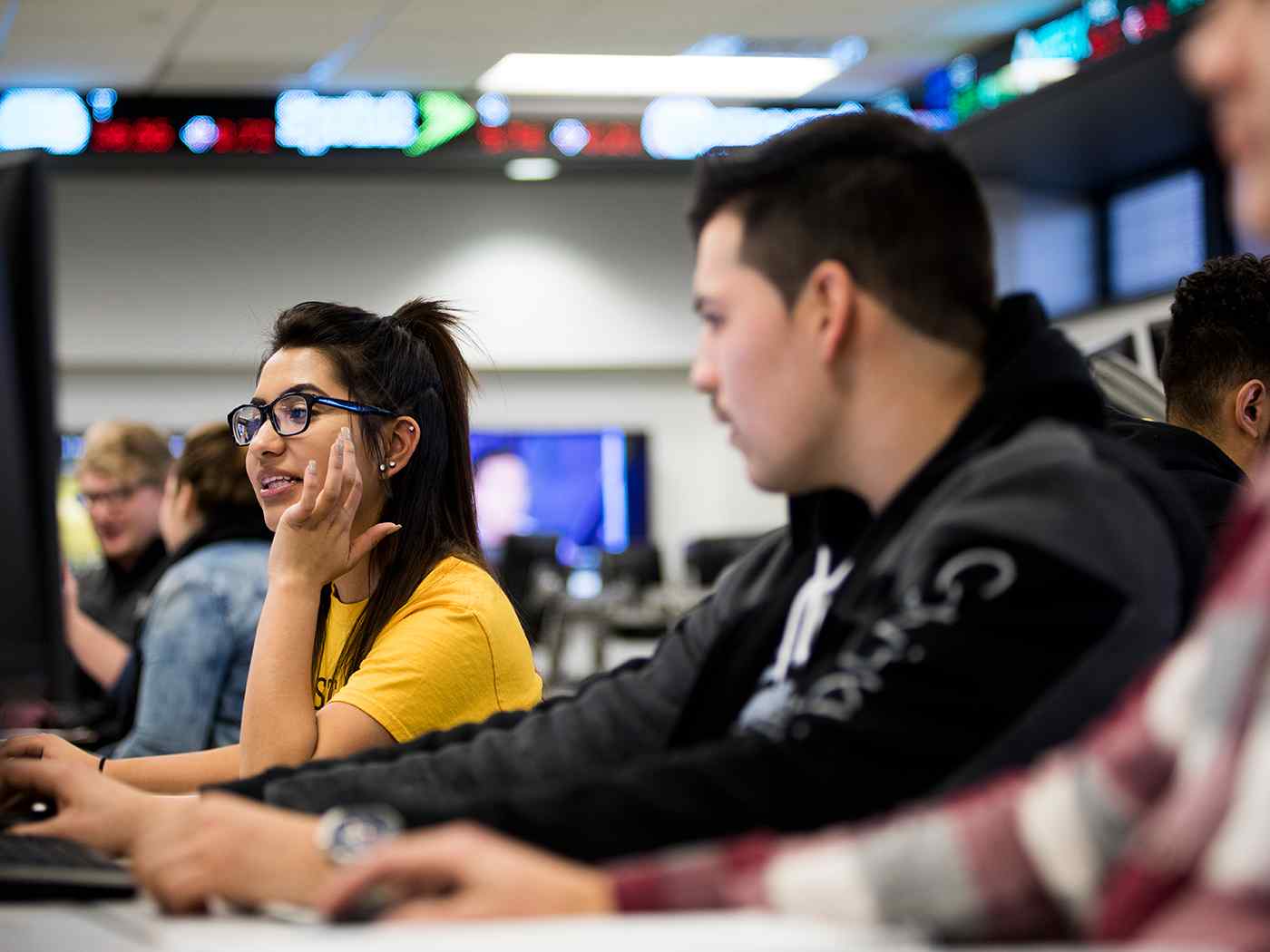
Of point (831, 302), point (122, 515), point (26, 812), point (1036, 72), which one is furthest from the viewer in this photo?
point (1036, 72)

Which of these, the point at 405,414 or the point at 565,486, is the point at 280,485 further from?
the point at 565,486

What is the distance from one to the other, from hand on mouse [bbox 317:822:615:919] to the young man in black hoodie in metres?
0.09

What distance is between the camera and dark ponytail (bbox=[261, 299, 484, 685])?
6.33 feet

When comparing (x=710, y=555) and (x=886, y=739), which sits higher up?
(x=886, y=739)

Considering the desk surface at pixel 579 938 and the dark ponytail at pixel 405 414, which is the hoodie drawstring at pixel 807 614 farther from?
the dark ponytail at pixel 405 414

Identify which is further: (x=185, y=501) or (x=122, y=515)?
(x=122, y=515)

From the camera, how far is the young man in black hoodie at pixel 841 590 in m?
0.96

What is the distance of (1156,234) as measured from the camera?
26.0ft

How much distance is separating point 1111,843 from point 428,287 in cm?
833

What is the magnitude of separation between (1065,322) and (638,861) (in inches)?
312

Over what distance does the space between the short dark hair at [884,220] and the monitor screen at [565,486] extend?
7618 mm

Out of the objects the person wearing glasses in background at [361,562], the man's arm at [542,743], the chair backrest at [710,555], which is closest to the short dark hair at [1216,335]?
the person wearing glasses in background at [361,562]

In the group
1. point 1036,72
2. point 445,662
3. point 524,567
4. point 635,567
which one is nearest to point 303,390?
point 445,662

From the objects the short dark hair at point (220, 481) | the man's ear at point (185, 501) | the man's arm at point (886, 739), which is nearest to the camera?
the man's arm at point (886, 739)
